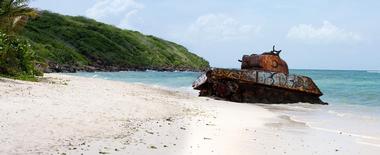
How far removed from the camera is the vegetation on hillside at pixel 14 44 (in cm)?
2345

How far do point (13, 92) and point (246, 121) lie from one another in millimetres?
7200

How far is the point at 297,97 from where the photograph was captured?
26.8 metres

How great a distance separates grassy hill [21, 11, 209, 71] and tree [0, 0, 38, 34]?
58.9m

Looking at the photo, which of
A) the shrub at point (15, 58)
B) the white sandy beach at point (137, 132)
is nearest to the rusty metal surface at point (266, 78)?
the shrub at point (15, 58)

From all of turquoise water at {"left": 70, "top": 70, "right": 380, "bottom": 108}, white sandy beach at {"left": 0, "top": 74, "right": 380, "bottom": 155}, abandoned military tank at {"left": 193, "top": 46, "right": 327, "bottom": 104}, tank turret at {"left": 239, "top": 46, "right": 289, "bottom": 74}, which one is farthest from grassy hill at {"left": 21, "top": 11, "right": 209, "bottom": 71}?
white sandy beach at {"left": 0, "top": 74, "right": 380, "bottom": 155}

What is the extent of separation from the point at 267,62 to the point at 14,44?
1293cm

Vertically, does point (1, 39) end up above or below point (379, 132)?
above

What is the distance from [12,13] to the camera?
23.6 m

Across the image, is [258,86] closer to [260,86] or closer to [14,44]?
[260,86]

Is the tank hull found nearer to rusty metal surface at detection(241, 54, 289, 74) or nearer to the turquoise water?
rusty metal surface at detection(241, 54, 289, 74)

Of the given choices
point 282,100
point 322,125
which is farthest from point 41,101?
point 282,100

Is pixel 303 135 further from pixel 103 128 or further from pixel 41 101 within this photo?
pixel 41 101

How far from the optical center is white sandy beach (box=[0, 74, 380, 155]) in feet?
31.0

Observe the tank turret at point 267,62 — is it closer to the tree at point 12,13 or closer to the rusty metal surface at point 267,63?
the rusty metal surface at point 267,63
